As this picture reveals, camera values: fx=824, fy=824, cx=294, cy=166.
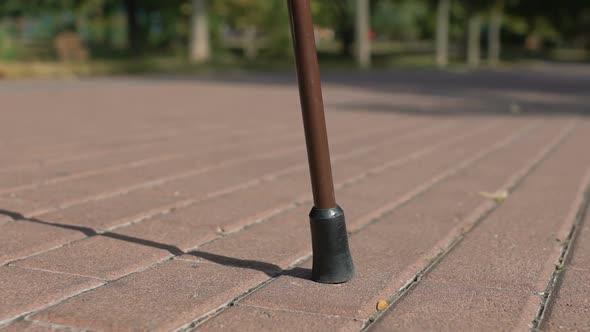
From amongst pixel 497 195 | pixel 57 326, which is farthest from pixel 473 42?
pixel 57 326

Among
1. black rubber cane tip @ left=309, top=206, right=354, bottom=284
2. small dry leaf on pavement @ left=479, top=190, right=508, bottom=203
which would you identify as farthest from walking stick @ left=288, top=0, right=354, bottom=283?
small dry leaf on pavement @ left=479, top=190, right=508, bottom=203

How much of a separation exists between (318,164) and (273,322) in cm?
56

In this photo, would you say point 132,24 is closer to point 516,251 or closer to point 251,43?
point 251,43

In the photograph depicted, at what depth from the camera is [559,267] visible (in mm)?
3166

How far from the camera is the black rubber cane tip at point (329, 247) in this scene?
284 cm

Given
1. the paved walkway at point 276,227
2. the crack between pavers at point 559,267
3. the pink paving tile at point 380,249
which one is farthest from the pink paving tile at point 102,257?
the crack between pavers at point 559,267

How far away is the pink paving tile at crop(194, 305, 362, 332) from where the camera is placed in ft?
7.93

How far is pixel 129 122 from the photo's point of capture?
28.0 ft

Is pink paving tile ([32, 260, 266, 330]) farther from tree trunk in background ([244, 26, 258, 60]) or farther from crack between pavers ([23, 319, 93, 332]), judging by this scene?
tree trunk in background ([244, 26, 258, 60])

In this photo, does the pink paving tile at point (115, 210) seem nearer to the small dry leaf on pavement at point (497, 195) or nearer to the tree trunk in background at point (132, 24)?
the small dry leaf on pavement at point (497, 195)

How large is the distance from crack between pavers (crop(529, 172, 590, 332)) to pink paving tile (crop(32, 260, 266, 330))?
955 millimetres

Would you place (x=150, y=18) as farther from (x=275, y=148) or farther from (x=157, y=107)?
(x=275, y=148)

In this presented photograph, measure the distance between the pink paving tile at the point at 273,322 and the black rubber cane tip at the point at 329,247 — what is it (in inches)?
13.4

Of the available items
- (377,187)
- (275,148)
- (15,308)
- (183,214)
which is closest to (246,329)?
(15,308)
